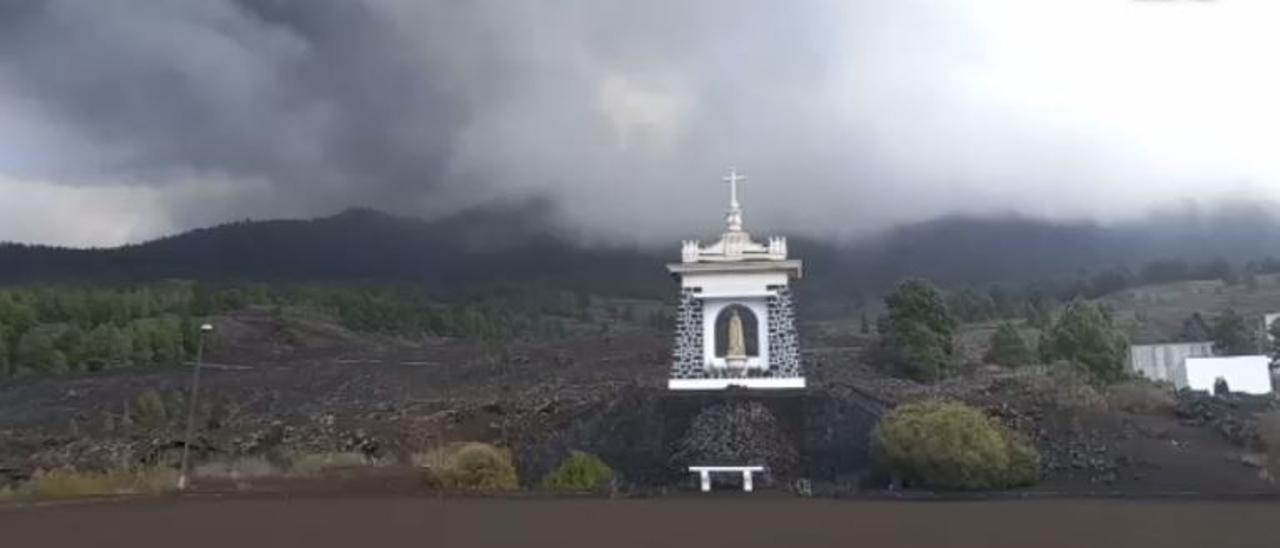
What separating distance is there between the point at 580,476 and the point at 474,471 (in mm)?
2265

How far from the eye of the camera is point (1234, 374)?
49.1 meters

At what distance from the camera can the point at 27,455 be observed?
35.6 meters

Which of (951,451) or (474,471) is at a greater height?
(951,451)

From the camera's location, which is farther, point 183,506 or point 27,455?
point 27,455

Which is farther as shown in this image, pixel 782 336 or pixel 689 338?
pixel 689 338

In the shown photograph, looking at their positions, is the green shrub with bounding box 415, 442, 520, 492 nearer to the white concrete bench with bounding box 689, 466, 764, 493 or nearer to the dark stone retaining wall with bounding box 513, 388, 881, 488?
the dark stone retaining wall with bounding box 513, 388, 881, 488

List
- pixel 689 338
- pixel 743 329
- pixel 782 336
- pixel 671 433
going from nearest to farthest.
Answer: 1. pixel 671 433
2. pixel 782 336
3. pixel 689 338
4. pixel 743 329

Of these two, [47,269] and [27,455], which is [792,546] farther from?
[47,269]

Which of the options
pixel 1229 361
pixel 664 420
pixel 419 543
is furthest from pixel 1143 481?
pixel 1229 361

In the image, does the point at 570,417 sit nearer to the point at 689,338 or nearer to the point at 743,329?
the point at 689,338

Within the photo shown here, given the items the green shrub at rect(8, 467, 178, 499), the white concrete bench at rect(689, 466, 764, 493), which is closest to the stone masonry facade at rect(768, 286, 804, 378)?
the white concrete bench at rect(689, 466, 764, 493)

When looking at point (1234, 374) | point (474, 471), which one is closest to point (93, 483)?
point (474, 471)

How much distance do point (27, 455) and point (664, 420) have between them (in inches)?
742

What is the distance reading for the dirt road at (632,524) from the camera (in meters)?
15.2
